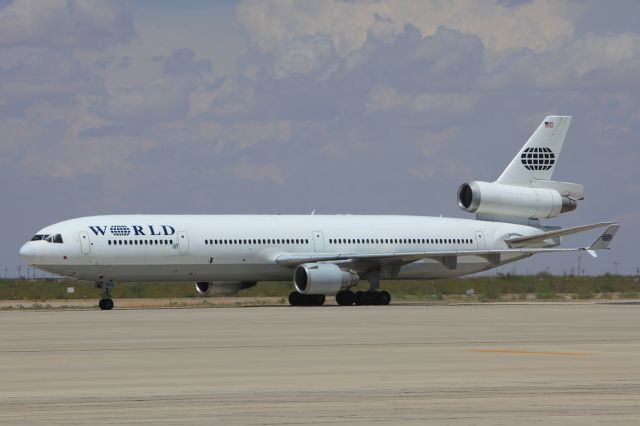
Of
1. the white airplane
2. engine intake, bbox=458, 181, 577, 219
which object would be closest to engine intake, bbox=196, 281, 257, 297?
the white airplane

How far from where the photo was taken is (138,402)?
16.9 meters

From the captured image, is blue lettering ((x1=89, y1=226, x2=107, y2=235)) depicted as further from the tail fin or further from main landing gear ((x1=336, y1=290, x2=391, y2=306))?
the tail fin

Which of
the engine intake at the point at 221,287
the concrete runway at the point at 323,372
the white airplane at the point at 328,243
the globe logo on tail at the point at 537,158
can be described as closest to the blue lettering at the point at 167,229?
the white airplane at the point at 328,243

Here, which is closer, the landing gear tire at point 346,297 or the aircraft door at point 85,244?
the aircraft door at point 85,244

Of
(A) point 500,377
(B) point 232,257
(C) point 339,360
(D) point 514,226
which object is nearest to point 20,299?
(B) point 232,257

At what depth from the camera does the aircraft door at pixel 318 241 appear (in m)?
56.8

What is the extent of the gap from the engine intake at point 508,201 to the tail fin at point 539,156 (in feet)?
1.93

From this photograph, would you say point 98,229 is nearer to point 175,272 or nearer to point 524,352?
point 175,272

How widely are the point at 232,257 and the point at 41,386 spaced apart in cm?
3503

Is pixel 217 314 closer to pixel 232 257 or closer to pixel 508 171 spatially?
pixel 232 257

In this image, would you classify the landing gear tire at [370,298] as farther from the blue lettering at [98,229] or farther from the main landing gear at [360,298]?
the blue lettering at [98,229]

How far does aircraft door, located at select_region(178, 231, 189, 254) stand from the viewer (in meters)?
52.5

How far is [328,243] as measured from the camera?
5719cm

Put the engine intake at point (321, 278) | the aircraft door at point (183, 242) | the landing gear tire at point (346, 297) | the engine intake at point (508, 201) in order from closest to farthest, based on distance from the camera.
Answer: the aircraft door at point (183, 242) → the engine intake at point (321, 278) → the landing gear tire at point (346, 297) → the engine intake at point (508, 201)
